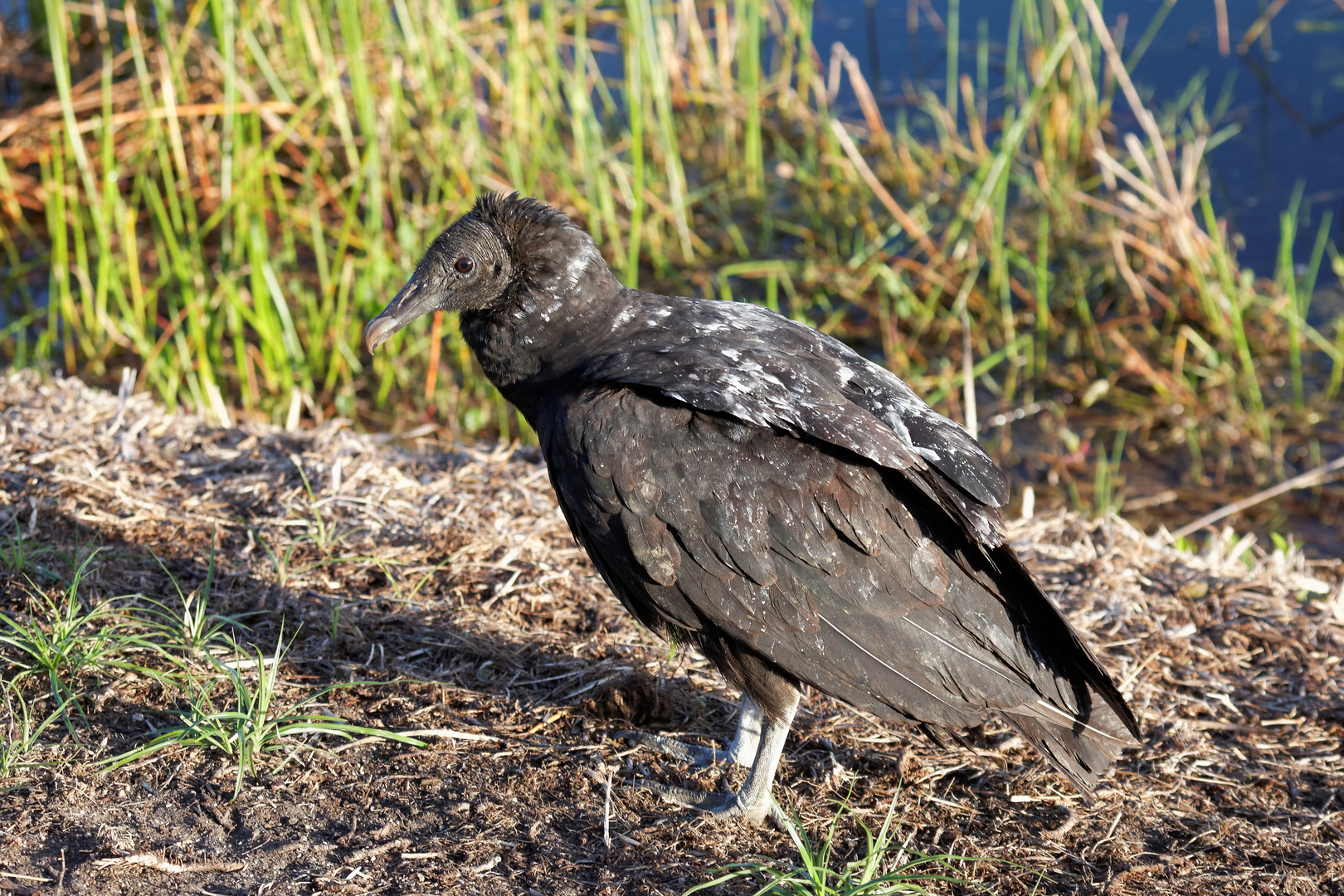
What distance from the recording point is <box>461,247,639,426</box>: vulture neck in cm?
292

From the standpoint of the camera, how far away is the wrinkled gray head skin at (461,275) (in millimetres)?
2938

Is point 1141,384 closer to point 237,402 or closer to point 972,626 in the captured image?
point 972,626

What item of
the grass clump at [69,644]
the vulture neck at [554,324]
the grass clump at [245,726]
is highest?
the vulture neck at [554,324]

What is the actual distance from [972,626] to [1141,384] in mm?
3718

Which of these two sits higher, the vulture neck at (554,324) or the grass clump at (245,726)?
the vulture neck at (554,324)

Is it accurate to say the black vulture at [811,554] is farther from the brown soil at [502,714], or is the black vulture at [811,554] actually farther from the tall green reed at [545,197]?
the tall green reed at [545,197]

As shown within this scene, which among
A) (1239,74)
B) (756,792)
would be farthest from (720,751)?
(1239,74)

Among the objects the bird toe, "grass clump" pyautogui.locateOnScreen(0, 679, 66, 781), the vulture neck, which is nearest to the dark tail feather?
the bird toe

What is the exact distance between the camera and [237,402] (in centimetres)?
572

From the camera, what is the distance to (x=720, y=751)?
2934 millimetres

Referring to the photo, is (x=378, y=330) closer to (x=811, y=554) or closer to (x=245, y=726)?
(x=245, y=726)

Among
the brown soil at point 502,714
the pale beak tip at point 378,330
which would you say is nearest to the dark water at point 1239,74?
the brown soil at point 502,714

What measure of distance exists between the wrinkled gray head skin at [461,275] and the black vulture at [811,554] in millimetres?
459

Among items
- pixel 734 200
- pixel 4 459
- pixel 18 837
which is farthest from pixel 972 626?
pixel 734 200
